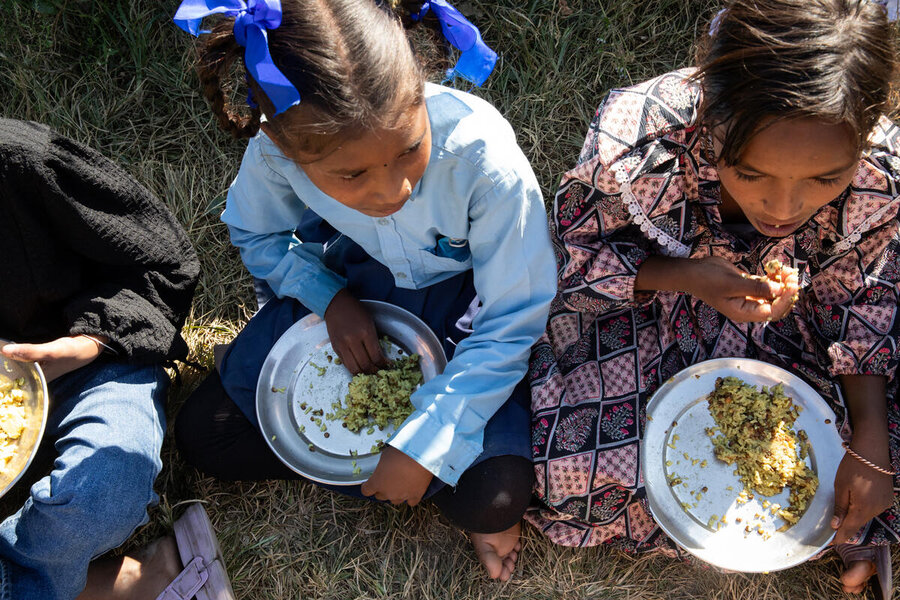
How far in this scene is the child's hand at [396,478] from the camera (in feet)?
5.84

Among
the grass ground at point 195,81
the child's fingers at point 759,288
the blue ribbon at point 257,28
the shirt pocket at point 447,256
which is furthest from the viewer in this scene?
the grass ground at point 195,81

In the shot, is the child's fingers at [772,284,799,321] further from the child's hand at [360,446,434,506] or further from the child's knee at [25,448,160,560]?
the child's knee at [25,448,160,560]

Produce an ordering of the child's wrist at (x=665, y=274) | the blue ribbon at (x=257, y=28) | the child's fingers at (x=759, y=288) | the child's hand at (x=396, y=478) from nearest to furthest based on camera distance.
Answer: the blue ribbon at (x=257, y=28)
the child's fingers at (x=759, y=288)
the child's wrist at (x=665, y=274)
the child's hand at (x=396, y=478)

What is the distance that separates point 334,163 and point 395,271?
1.98ft

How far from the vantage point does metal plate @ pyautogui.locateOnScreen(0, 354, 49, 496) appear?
175 centimetres

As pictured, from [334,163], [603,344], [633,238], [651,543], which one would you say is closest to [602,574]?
[651,543]

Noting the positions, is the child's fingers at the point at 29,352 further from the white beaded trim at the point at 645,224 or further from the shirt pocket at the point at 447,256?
the white beaded trim at the point at 645,224

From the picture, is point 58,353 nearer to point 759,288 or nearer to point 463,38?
point 463,38

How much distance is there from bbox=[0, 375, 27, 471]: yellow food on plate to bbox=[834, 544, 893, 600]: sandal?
2.01 metres

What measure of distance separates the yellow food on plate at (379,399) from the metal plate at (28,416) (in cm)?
68

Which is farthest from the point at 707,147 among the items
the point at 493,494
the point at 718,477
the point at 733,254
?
the point at 493,494

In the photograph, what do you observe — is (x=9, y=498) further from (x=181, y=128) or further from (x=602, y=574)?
(x=602, y=574)

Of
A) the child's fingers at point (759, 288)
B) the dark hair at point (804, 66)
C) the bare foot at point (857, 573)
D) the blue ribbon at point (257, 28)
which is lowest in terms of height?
the bare foot at point (857, 573)

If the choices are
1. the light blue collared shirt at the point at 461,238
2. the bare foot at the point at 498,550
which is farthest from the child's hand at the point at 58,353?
the bare foot at the point at 498,550
